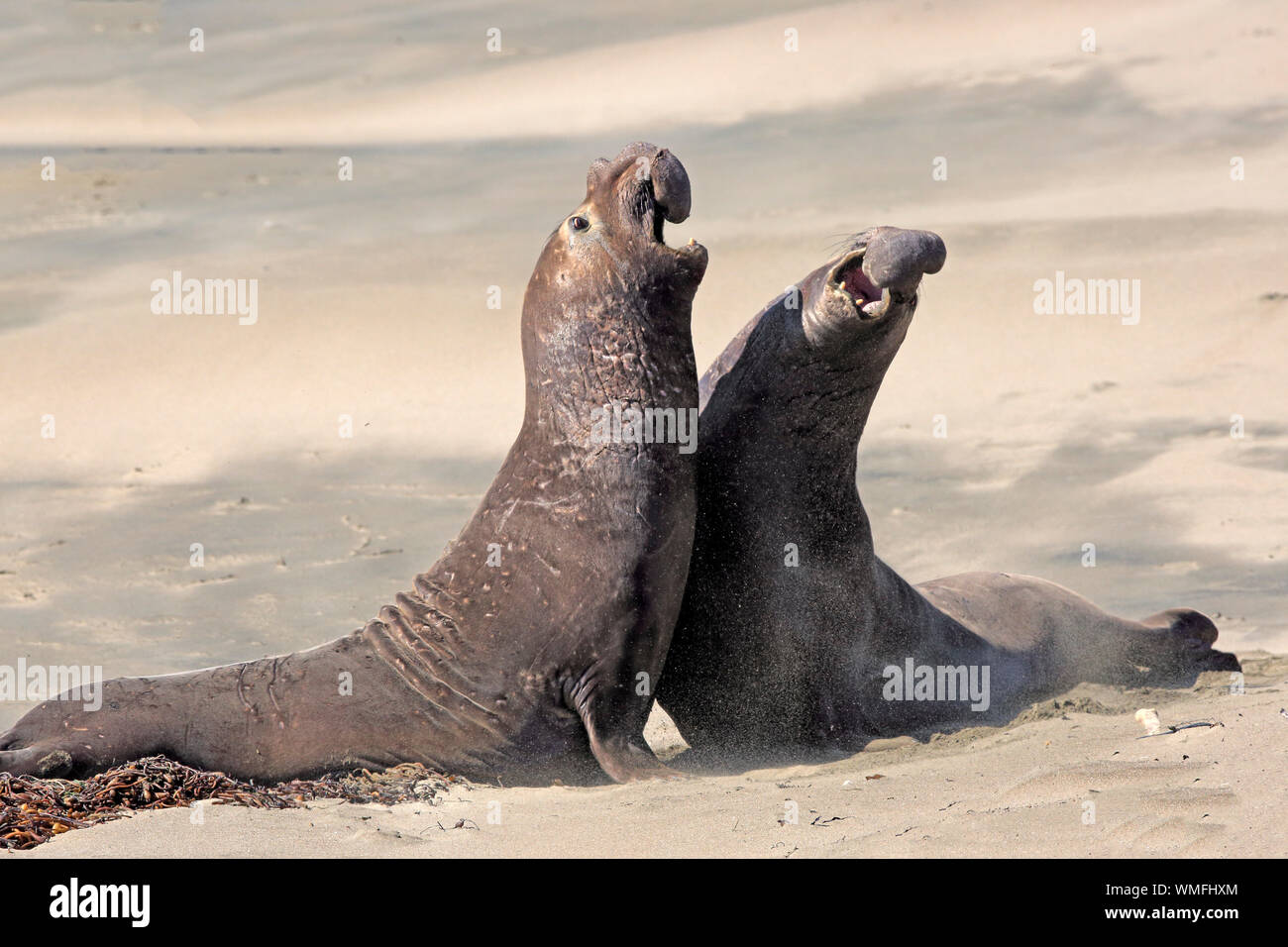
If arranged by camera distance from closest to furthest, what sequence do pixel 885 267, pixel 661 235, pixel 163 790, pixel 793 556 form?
pixel 163 790 → pixel 885 267 → pixel 661 235 → pixel 793 556

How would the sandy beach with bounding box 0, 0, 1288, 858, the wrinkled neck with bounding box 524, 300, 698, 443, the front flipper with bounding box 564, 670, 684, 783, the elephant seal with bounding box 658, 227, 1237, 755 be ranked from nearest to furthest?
the sandy beach with bounding box 0, 0, 1288, 858
the front flipper with bounding box 564, 670, 684, 783
the wrinkled neck with bounding box 524, 300, 698, 443
the elephant seal with bounding box 658, 227, 1237, 755

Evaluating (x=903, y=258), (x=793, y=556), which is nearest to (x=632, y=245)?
(x=903, y=258)

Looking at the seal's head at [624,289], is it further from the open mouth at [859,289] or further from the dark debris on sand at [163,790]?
the dark debris on sand at [163,790]

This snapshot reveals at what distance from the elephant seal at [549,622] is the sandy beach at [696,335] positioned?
29cm

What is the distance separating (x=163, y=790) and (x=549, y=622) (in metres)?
1.45

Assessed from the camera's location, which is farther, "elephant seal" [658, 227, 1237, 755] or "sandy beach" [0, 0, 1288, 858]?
"elephant seal" [658, 227, 1237, 755]

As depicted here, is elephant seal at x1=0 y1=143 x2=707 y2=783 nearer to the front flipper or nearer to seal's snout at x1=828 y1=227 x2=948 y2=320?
the front flipper

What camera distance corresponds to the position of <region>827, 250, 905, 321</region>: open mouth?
5.96 meters

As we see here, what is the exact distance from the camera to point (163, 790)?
566cm

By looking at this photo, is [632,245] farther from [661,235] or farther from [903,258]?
[903,258]

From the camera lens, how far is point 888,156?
1919 centimetres

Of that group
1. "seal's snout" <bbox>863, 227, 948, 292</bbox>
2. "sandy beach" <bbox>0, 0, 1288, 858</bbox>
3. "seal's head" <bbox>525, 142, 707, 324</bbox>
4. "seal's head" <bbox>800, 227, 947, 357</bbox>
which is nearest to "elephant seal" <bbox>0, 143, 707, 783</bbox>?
"seal's head" <bbox>525, 142, 707, 324</bbox>

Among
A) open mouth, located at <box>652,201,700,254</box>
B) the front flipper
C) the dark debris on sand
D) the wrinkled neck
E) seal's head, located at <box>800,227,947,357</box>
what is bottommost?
the dark debris on sand

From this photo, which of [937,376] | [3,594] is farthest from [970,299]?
[3,594]
